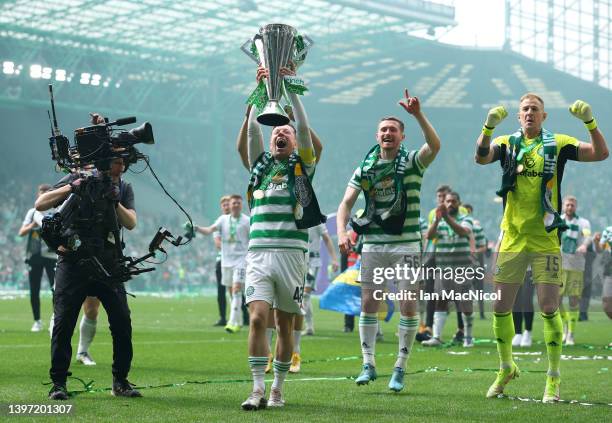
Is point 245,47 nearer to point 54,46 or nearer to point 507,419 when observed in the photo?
point 507,419

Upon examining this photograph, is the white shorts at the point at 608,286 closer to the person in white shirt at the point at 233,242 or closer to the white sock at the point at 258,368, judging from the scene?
the person in white shirt at the point at 233,242

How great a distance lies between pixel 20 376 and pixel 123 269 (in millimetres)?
2397

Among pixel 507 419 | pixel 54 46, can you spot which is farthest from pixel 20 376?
pixel 54 46

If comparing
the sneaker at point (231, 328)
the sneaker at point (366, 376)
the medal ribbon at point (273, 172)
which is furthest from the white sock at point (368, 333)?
the sneaker at point (231, 328)

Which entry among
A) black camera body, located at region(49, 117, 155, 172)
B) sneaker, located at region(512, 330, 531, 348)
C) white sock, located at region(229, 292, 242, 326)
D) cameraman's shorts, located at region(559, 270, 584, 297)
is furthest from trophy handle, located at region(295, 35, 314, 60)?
cameraman's shorts, located at region(559, 270, 584, 297)

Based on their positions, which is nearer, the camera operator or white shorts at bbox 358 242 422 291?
the camera operator

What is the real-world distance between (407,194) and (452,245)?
623 centimetres

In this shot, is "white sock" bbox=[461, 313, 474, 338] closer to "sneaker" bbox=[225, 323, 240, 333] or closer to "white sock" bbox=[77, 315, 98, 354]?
"sneaker" bbox=[225, 323, 240, 333]

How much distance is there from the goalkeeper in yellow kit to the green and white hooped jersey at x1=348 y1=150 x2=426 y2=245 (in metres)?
0.68

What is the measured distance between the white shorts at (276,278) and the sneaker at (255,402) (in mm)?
638

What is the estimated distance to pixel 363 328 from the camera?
8.41 metres

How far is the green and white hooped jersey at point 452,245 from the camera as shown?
46.4ft

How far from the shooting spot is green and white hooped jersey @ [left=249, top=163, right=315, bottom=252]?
23.4 ft

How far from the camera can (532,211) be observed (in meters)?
7.61
